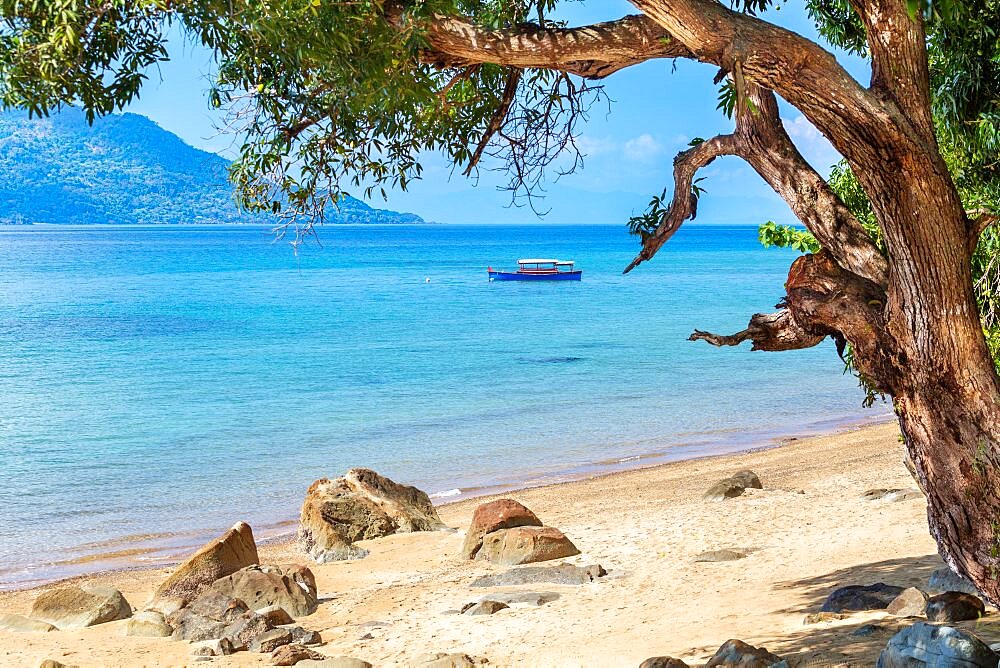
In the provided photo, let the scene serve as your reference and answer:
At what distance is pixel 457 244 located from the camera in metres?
157

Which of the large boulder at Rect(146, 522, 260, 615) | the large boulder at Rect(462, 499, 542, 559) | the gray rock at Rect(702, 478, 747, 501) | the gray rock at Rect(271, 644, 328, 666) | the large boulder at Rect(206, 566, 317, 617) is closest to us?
the gray rock at Rect(271, 644, 328, 666)

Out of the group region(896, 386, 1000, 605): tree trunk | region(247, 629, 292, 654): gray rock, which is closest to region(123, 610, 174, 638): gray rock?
region(247, 629, 292, 654): gray rock

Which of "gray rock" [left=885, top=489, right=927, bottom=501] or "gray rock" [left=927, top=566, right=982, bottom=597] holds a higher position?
"gray rock" [left=927, top=566, right=982, bottom=597]

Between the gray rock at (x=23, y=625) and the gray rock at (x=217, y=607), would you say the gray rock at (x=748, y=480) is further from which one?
the gray rock at (x=23, y=625)

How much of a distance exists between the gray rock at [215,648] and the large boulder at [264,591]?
85 centimetres

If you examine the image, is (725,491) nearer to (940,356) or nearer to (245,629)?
(245,629)

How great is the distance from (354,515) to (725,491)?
5491 mm

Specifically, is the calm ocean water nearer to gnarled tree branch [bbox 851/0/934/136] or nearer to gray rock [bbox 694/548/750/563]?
gray rock [bbox 694/548/750/563]

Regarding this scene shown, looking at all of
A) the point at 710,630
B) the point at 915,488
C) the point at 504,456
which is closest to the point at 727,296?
the point at 504,456

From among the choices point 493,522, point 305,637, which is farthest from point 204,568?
point 493,522

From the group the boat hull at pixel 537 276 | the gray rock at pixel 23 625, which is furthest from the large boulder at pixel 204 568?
the boat hull at pixel 537 276

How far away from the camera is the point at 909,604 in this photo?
7828 millimetres

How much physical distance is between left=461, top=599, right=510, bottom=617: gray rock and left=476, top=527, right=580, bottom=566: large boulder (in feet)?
6.22

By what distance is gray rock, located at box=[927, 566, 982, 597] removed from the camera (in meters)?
8.26
